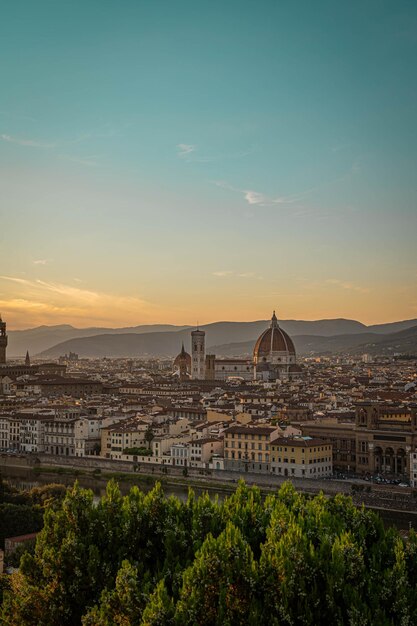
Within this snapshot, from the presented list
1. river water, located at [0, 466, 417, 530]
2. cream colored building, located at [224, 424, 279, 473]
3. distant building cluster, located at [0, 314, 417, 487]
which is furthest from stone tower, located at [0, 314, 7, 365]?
cream colored building, located at [224, 424, 279, 473]

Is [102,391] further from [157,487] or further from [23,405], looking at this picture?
[157,487]

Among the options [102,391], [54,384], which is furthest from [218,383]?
[54,384]

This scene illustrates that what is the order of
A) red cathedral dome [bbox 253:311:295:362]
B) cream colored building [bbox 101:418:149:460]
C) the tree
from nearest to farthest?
the tree < cream colored building [bbox 101:418:149:460] < red cathedral dome [bbox 253:311:295:362]

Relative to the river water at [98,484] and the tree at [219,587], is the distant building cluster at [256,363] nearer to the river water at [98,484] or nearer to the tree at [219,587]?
the river water at [98,484]

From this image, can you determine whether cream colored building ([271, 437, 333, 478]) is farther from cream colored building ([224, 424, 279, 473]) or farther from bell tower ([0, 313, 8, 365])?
bell tower ([0, 313, 8, 365])

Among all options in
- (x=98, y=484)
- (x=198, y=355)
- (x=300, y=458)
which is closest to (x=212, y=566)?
(x=300, y=458)
